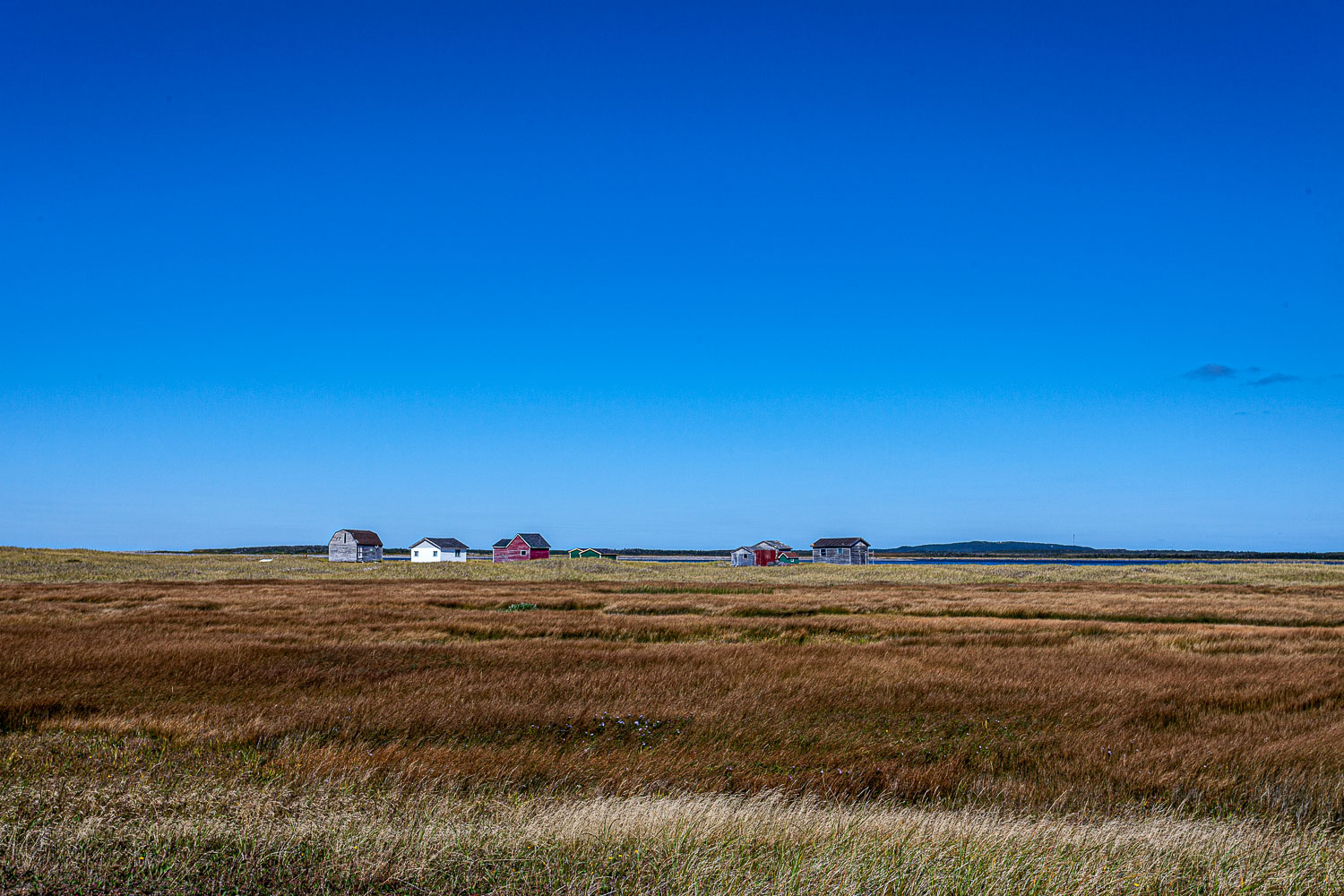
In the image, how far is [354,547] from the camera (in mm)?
110062

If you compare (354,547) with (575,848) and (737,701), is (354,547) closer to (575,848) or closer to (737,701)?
(737,701)

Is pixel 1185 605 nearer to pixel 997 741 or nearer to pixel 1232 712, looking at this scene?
pixel 1232 712

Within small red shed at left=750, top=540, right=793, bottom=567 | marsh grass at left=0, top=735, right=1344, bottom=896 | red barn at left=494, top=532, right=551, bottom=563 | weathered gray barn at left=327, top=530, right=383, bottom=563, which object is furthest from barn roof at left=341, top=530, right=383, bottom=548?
marsh grass at left=0, top=735, right=1344, bottom=896

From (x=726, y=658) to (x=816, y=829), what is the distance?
12975mm

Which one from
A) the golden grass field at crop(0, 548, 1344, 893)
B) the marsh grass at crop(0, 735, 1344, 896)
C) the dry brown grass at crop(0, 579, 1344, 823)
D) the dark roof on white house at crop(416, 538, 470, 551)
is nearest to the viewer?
the marsh grass at crop(0, 735, 1344, 896)

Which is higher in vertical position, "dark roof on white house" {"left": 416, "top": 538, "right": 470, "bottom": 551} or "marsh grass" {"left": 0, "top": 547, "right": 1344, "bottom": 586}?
"dark roof on white house" {"left": 416, "top": 538, "right": 470, "bottom": 551}

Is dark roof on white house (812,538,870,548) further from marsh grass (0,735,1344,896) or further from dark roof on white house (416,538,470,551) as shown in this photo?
marsh grass (0,735,1344,896)

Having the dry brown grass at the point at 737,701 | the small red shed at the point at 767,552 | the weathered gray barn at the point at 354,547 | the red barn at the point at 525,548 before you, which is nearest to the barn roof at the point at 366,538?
the weathered gray barn at the point at 354,547

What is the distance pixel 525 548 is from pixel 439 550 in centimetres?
1268

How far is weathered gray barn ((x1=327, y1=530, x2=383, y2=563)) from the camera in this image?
10975cm

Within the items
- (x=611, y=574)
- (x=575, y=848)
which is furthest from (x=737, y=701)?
(x=611, y=574)

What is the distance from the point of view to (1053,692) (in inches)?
597

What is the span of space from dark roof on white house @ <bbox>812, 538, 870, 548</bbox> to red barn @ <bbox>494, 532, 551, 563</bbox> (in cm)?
4109

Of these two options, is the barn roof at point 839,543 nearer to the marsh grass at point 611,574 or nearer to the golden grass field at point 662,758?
the marsh grass at point 611,574
